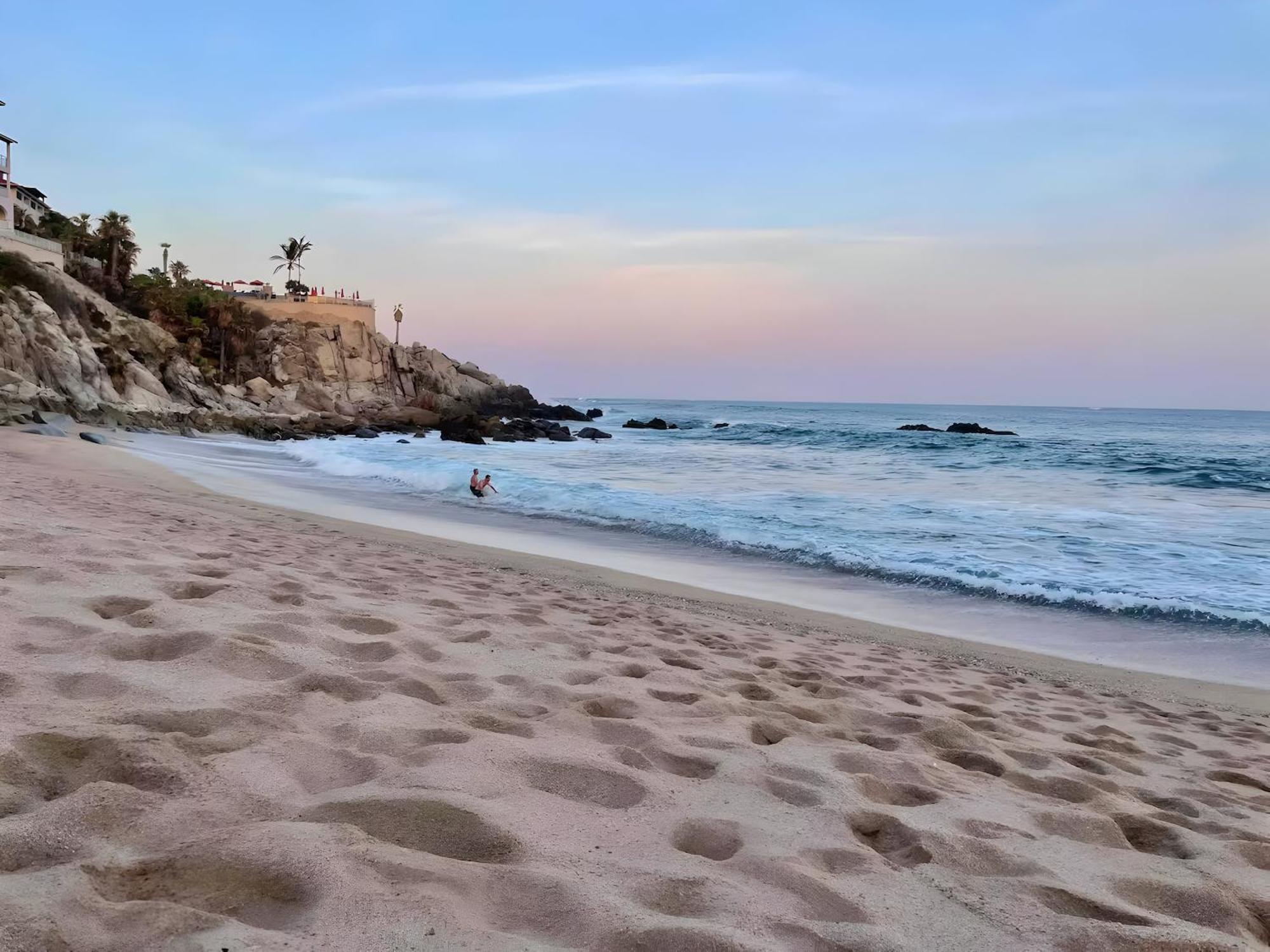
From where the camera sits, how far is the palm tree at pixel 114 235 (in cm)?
5178

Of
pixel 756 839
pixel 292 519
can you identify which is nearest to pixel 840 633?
pixel 756 839

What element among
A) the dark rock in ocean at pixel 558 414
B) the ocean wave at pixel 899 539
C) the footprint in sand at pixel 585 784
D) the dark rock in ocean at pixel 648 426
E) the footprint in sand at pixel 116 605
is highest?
the dark rock in ocean at pixel 558 414

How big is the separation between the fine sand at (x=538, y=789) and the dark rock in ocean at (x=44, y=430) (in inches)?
606

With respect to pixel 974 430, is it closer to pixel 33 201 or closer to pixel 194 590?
pixel 194 590

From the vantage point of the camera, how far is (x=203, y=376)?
42000 millimetres

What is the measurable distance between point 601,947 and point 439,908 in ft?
1.20

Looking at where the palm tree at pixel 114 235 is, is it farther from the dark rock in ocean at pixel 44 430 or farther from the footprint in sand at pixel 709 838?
the footprint in sand at pixel 709 838

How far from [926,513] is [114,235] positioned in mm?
57021

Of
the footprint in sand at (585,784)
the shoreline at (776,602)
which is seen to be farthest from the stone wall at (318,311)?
the footprint in sand at (585,784)

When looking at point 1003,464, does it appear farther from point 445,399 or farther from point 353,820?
point 445,399

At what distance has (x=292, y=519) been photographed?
384 inches

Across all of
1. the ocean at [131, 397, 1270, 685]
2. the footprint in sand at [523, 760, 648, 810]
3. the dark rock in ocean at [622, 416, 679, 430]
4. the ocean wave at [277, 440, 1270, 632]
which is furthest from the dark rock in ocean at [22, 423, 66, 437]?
the dark rock in ocean at [622, 416, 679, 430]

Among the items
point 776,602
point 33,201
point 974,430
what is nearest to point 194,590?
point 776,602

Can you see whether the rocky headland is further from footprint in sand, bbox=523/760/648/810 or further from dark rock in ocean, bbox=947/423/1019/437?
dark rock in ocean, bbox=947/423/1019/437
